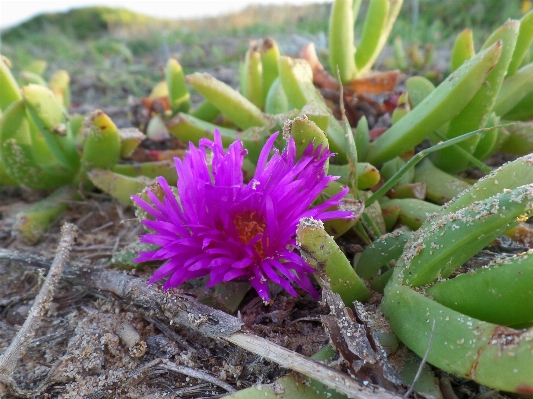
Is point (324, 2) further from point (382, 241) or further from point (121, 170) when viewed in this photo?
point (382, 241)

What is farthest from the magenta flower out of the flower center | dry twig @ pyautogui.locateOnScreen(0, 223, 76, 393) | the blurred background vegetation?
the blurred background vegetation

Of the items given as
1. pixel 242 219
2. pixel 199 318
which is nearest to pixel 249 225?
pixel 242 219

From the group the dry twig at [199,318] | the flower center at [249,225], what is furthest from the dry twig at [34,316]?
the flower center at [249,225]

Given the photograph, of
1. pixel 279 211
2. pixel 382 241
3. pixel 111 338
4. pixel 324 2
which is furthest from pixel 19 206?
pixel 324 2

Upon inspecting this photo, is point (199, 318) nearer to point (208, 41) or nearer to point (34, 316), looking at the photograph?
point (34, 316)

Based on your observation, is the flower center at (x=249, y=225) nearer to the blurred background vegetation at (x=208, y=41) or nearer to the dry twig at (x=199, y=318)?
the dry twig at (x=199, y=318)

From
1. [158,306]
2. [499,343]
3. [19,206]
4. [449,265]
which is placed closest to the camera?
[499,343]

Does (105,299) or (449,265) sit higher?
(449,265)

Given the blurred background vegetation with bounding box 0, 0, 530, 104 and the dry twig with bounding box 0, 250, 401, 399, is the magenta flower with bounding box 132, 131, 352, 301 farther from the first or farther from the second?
the blurred background vegetation with bounding box 0, 0, 530, 104

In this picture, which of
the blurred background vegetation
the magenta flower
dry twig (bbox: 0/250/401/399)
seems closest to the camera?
dry twig (bbox: 0/250/401/399)
